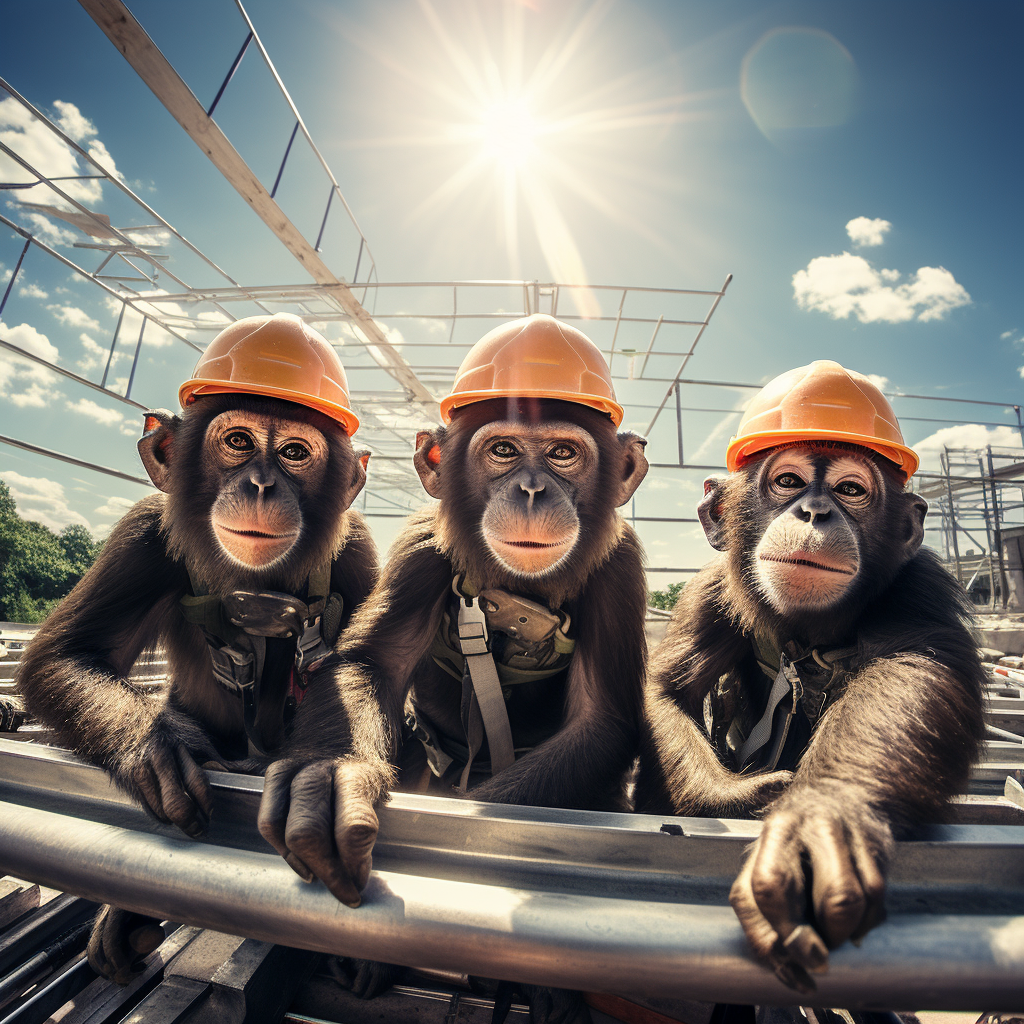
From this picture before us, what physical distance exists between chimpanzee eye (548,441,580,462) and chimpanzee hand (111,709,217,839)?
148 centimetres

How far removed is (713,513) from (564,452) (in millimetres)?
708

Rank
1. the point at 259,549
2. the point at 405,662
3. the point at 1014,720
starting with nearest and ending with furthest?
the point at 259,549, the point at 405,662, the point at 1014,720

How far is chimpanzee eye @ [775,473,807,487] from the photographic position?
79.8 inches

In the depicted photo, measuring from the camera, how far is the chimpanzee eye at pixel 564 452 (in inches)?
86.1

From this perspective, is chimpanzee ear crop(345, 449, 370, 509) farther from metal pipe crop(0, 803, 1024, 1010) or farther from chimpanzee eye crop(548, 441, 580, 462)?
metal pipe crop(0, 803, 1024, 1010)

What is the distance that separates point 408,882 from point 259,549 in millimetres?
1398

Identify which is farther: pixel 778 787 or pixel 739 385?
pixel 739 385

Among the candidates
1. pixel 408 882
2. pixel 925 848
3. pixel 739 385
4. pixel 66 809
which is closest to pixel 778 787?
pixel 925 848

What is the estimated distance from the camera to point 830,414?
1898 millimetres

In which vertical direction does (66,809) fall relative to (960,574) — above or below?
below

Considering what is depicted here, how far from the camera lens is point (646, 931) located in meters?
0.82

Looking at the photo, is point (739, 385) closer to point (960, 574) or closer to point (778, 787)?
point (960, 574)

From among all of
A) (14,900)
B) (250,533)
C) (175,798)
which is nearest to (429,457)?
(250,533)

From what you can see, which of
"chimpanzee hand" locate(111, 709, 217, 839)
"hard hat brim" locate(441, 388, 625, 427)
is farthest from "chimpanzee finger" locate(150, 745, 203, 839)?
"hard hat brim" locate(441, 388, 625, 427)
